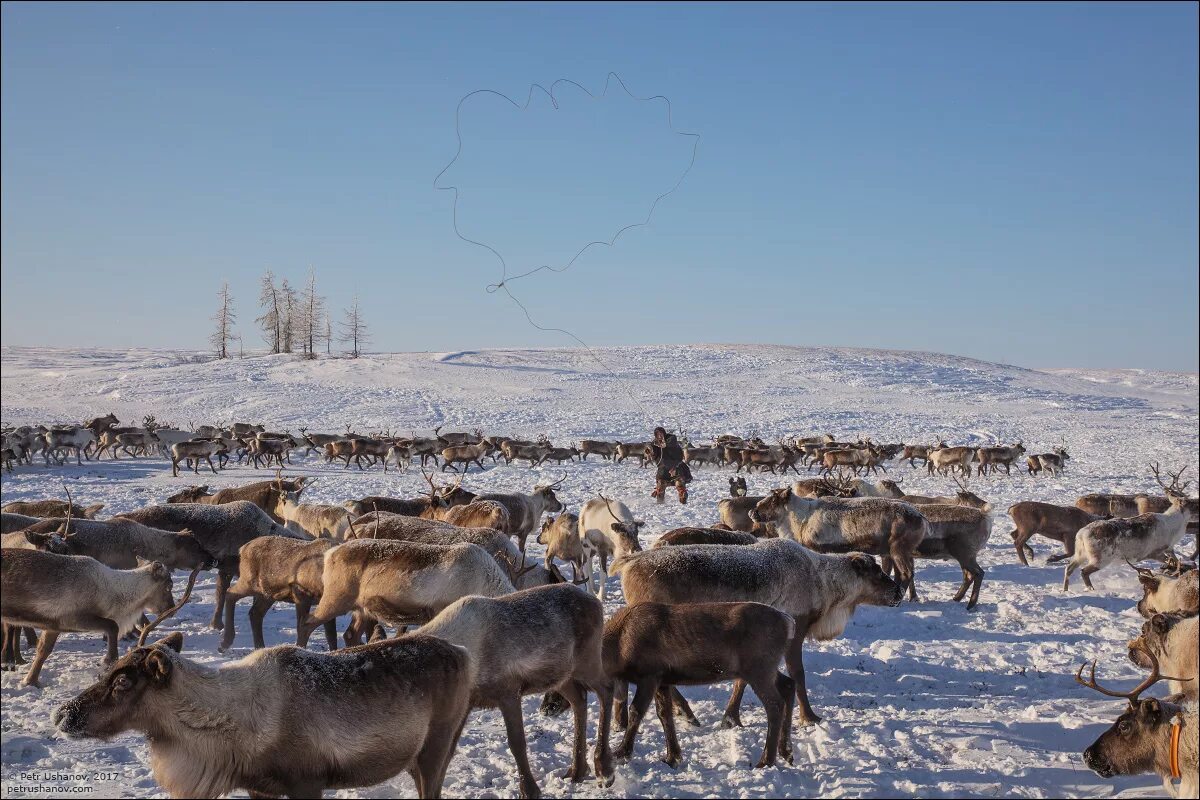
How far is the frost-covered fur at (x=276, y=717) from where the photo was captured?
401 centimetres

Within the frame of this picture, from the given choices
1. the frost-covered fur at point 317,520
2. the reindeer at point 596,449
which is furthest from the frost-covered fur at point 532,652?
the reindeer at point 596,449

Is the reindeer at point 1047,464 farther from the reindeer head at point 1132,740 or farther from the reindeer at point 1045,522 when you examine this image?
the reindeer head at point 1132,740

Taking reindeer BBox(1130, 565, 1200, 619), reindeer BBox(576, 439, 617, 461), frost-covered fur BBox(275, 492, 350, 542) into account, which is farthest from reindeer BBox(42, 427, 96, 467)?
reindeer BBox(1130, 565, 1200, 619)

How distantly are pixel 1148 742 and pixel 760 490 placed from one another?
1775 cm

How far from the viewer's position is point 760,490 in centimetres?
2248

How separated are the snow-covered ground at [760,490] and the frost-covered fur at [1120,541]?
1.29 ft

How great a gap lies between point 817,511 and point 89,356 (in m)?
94.3

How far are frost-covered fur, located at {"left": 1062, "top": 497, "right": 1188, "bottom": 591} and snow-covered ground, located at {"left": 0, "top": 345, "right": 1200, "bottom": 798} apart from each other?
0.39m

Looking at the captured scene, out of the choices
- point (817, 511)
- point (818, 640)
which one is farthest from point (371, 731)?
point (817, 511)

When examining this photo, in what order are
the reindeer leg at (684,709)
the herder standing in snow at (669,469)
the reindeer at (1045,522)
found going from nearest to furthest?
the reindeer leg at (684,709)
the reindeer at (1045,522)
the herder standing in snow at (669,469)

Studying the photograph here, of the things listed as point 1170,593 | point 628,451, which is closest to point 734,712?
point 1170,593

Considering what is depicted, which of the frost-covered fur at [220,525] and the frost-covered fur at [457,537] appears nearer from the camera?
the frost-covered fur at [457,537]

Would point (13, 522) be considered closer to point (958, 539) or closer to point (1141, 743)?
point (1141, 743)

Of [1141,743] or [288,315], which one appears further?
[288,315]
